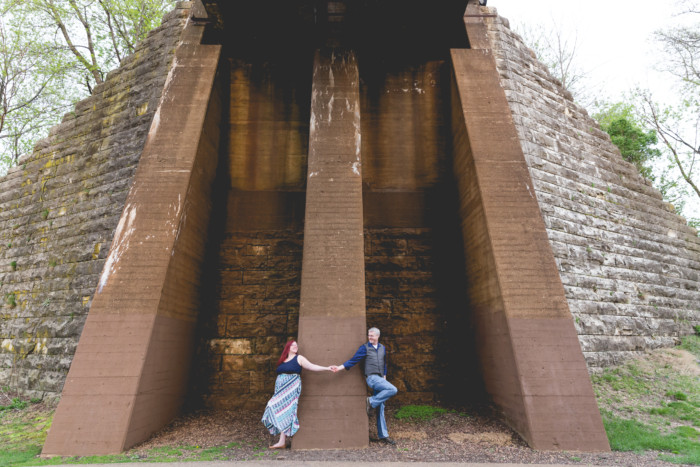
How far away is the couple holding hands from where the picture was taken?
5.05 meters

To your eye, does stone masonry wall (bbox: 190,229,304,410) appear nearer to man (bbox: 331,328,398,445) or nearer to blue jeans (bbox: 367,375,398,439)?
man (bbox: 331,328,398,445)

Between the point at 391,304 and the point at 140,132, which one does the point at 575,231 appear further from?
the point at 140,132

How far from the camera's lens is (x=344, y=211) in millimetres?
6445

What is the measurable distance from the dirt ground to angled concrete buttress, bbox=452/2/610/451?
27 centimetres

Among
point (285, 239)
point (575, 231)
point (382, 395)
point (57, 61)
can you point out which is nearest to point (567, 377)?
point (382, 395)

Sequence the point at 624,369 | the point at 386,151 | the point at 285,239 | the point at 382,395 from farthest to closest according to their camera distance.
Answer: the point at 386,151 < the point at 285,239 < the point at 624,369 < the point at 382,395

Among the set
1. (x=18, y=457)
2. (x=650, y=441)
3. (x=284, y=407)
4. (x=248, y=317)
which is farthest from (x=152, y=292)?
(x=650, y=441)

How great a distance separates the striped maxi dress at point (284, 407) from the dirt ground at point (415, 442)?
0.94 ft

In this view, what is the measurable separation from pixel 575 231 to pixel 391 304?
4749mm

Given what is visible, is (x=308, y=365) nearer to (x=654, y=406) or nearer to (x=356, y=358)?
(x=356, y=358)

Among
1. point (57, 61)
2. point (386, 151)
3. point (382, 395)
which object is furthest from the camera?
point (57, 61)

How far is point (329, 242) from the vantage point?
243 inches

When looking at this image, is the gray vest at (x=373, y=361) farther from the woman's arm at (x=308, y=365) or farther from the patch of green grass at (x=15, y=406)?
the patch of green grass at (x=15, y=406)

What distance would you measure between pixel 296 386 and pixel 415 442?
6.21 ft
